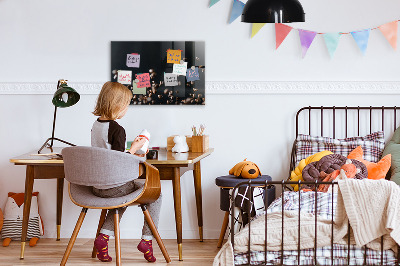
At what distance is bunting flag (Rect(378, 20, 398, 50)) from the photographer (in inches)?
169

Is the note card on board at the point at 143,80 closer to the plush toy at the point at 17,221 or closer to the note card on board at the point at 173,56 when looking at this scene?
the note card on board at the point at 173,56

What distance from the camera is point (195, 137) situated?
4098 millimetres

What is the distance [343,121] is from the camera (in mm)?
4395

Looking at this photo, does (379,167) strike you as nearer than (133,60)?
Yes

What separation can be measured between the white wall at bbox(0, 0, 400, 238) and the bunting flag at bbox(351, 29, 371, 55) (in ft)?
0.16

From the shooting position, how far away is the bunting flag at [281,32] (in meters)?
4.36

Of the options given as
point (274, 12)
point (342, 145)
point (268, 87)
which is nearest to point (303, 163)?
point (342, 145)

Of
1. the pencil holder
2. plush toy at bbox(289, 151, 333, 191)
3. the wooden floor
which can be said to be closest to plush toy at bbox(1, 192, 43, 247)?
the wooden floor

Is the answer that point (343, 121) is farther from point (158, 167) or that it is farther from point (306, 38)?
point (158, 167)

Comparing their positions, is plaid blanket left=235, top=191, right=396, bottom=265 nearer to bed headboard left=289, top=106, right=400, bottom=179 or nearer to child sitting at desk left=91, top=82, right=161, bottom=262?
child sitting at desk left=91, top=82, right=161, bottom=262

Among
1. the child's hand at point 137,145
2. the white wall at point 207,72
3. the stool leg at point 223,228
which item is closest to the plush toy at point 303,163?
the white wall at point 207,72

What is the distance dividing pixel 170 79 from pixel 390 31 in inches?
63.0

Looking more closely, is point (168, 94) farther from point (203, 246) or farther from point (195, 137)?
point (203, 246)

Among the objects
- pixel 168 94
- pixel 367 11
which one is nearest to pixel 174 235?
pixel 168 94
